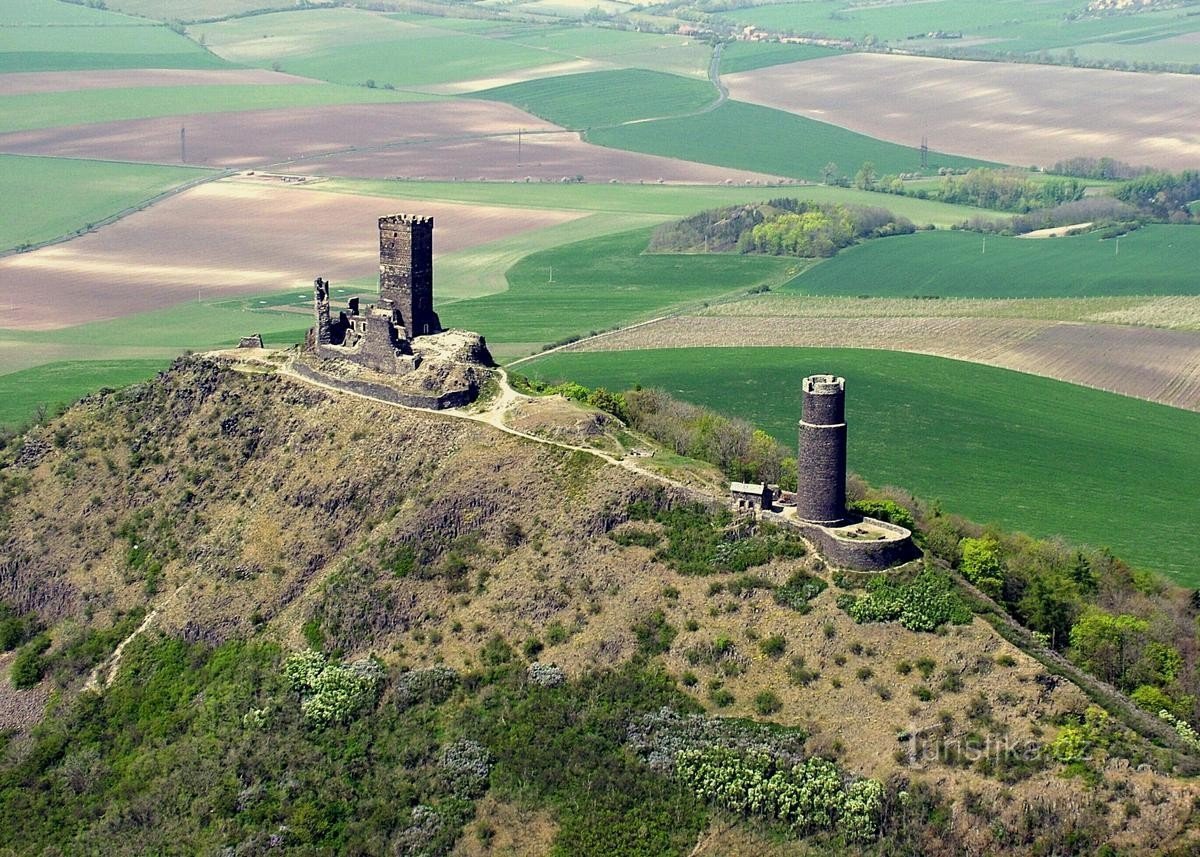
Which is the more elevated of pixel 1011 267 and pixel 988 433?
pixel 1011 267

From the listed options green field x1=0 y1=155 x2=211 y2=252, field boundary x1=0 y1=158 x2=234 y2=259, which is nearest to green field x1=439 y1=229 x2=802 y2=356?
field boundary x1=0 y1=158 x2=234 y2=259

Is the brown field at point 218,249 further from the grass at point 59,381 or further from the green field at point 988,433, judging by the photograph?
the green field at point 988,433

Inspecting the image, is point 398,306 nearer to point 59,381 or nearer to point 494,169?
point 59,381

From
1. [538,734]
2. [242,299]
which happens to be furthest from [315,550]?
[242,299]

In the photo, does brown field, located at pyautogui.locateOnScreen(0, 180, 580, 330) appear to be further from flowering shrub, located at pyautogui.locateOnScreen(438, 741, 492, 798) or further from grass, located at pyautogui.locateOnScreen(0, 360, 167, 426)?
flowering shrub, located at pyautogui.locateOnScreen(438, 741, 492, 798)

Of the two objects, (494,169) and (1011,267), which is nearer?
(1011,267)

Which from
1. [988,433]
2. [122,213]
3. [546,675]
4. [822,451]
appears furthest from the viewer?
[122,213]

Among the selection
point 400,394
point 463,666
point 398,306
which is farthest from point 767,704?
point 398,306

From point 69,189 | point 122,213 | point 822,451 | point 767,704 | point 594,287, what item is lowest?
point 767,704

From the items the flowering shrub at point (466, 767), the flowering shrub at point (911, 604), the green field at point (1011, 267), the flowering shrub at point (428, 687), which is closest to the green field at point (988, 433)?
the flowering shrub at point (911, 604)
